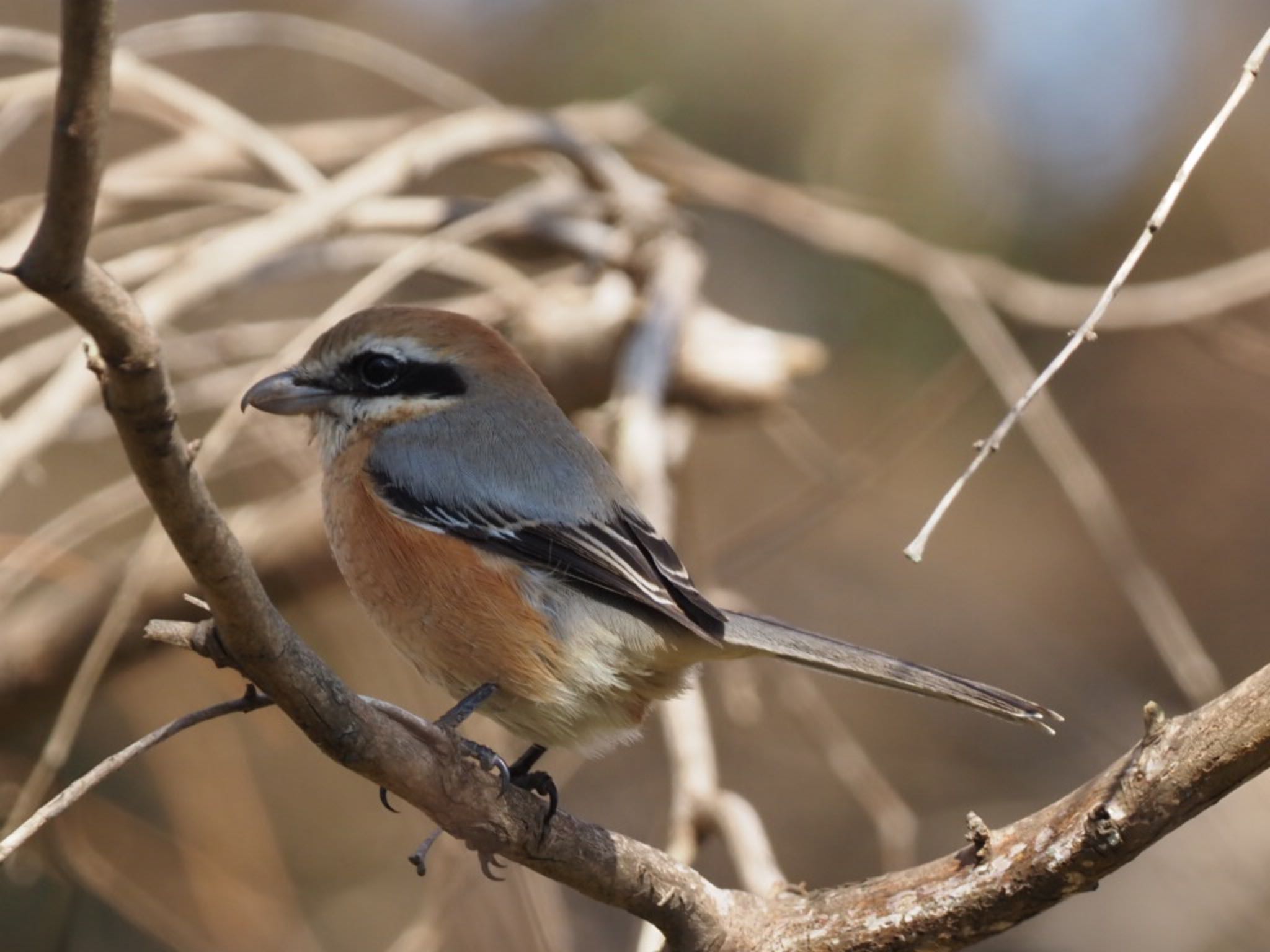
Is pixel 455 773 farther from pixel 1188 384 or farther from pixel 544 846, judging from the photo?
pixel 1188 384

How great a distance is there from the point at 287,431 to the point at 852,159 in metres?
3.33

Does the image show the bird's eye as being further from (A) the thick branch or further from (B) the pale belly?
(A) the thick branch

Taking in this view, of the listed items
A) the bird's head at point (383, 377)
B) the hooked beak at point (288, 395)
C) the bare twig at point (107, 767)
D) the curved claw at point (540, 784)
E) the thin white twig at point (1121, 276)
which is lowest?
the bare twig at point (107, 767)

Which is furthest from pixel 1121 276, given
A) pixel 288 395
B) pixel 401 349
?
pixel 288 395

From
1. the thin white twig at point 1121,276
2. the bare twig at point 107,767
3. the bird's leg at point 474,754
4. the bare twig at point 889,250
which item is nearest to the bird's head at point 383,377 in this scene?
the bird's leg at point 474,754

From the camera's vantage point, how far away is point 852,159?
6.44m

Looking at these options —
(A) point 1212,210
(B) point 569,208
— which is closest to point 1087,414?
(A) point 1212,210

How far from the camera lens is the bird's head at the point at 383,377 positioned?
3.03 m

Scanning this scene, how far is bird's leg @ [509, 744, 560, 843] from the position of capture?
2.20 meters

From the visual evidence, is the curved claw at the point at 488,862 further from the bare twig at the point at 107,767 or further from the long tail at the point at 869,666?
the bare twig at the point at 107,767

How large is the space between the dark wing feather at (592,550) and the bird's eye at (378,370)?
0.30 m

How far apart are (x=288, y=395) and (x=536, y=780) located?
1.08 m

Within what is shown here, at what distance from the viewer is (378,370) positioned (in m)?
3.09

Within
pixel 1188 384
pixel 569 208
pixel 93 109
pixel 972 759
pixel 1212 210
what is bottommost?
pixel 93 109
